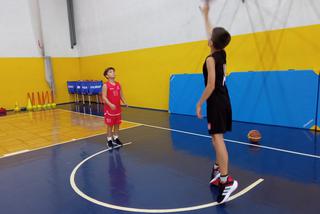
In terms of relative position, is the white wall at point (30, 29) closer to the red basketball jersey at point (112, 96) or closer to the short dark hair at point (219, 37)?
the red basketball jersey at point (112, 96)

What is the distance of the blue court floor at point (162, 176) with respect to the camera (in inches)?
109

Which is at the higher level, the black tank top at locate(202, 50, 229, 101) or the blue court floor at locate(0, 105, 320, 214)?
the black tank top at locate(202, 50, 229, 101)

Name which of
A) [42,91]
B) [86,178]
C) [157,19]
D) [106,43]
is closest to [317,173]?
[86,178]

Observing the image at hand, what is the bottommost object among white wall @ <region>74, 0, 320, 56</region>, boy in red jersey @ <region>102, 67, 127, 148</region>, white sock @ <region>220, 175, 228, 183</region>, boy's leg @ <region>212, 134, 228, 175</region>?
white sock @ <region>220, 175, 228, 183</region>

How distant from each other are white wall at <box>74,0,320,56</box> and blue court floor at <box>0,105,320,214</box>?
2.47 meters

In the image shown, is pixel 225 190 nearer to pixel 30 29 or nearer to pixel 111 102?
pixel 111 102

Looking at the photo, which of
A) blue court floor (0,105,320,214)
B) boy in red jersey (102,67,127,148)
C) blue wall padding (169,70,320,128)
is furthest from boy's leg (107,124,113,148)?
blue wall padding (169,70,320,128)

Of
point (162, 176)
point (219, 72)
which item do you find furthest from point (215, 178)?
point (219, 72)

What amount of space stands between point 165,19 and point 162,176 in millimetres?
5919

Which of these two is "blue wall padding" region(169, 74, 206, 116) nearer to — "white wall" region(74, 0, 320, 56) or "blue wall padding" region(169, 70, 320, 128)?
"blue wall padding" region(169, 70, 320, 128)

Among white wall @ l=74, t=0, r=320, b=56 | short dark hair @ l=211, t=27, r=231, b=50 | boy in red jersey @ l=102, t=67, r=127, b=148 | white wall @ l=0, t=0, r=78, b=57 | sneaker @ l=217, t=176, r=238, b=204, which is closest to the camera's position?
short dark hair @ l=211, t=27, r=231, b=50

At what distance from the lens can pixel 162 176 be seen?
3.49 metres

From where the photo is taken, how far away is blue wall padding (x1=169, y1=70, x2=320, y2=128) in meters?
5.39

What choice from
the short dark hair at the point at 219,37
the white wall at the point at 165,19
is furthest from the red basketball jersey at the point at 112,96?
the white wall at the point at 165,19
